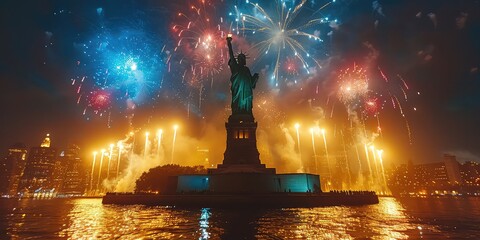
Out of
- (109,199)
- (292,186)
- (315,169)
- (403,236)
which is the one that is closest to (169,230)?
(403,236)

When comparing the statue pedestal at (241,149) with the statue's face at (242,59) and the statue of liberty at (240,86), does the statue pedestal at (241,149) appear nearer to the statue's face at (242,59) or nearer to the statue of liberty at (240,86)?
the statue of liberty at (240,86)

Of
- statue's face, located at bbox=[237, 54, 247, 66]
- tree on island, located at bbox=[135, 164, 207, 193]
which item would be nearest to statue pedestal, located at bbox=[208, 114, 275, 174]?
statue's face, located at bbox=[237, 54, 247, 66]

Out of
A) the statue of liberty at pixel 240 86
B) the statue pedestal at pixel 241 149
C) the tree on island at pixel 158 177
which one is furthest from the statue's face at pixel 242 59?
the tree on island at pixel 158 177

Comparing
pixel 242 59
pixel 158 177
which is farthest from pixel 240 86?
pixel 158 177

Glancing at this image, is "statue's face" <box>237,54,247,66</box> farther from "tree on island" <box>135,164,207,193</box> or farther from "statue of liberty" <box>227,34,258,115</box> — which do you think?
"tree on island" <box>135,164,207,193</box>

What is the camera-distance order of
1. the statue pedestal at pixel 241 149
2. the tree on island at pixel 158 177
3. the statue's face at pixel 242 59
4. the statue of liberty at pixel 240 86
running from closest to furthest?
the statue pedestal at pixel 241 149 → the statue of liberty at pixel 240 86 → the statue's face at pixel 242 59 → the tree on island at pixel 158 177

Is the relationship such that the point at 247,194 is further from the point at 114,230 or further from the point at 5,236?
the point at 5,236
